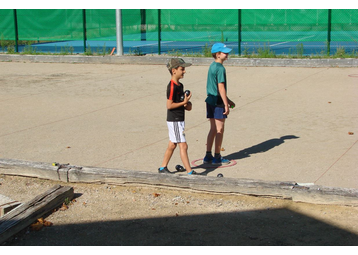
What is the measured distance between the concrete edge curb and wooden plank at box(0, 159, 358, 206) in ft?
35.3

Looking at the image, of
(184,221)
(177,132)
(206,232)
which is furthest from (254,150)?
(206,232)

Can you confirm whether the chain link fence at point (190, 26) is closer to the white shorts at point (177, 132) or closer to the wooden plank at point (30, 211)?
the white shorts at point (177, 132)

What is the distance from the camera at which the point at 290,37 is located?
1712 centimetres

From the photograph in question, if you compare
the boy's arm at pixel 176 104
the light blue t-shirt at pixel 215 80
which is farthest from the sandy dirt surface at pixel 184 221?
the light blue t-shirt at pixel 215 80

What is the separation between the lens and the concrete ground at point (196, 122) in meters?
6.22

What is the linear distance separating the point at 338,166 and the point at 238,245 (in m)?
2.57

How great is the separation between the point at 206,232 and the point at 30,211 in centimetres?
168

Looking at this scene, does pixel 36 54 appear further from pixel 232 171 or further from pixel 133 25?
pixel 232 171

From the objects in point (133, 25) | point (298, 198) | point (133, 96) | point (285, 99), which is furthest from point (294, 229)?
point (133, 25)

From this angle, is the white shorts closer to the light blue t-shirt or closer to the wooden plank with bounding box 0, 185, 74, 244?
the light blue t-shirt

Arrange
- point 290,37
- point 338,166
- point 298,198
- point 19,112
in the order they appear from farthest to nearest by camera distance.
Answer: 1. point 290,37
2. point 19,112
3. point 338,166
4. point 298,198

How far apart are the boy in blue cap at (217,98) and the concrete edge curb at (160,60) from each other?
9388 millimetres

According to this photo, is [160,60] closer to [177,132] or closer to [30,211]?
[177,132]

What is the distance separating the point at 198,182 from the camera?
509 centimetres
